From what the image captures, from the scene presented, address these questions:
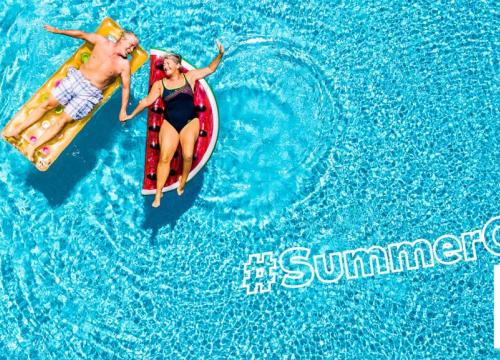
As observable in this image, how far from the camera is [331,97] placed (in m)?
6.24

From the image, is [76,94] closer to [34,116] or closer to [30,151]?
[34,116]

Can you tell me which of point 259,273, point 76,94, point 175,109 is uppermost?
point 76,94

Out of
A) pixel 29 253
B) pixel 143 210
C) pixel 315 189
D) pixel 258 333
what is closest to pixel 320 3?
pixel 315 189

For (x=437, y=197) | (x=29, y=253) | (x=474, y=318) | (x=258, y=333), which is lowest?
(x=474, y=318)

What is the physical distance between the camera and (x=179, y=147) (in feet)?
18.8

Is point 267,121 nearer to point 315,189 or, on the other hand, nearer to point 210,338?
point 315,189

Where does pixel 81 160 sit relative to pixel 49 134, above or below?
below

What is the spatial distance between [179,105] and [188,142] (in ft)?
1.02

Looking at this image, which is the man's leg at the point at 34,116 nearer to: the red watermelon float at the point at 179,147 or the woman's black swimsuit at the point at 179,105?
the red watermelon float at the point at 179,147

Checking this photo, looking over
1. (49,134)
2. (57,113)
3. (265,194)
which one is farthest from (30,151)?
(265,194)

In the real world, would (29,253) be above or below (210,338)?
above

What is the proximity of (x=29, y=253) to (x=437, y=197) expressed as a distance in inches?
143

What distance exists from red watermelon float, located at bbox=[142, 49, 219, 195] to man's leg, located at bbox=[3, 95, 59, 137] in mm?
806

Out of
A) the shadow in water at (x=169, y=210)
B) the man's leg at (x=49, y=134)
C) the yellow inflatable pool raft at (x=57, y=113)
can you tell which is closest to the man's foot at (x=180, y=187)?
the shadow in water at (x=169, y=210)
